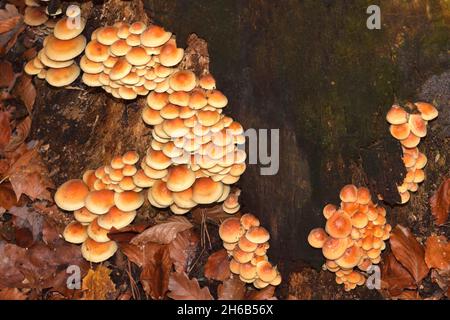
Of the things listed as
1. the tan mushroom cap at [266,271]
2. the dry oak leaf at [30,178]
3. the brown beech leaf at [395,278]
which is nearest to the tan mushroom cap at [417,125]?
the brown beech leaf at [395,278]

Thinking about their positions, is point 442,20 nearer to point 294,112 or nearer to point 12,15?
point 294,112

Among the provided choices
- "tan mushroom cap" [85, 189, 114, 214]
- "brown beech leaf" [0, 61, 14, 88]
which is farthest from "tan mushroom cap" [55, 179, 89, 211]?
"brown beech leaf" [0, 61, 14, 88]

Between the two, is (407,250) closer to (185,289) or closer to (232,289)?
(232,289)

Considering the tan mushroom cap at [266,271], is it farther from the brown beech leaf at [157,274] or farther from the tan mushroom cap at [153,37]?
the tan mushroom cap at [153,37]

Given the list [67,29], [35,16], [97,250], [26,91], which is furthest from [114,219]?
[35,16]

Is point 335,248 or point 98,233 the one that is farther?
point 98,233

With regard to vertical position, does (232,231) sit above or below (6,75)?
below

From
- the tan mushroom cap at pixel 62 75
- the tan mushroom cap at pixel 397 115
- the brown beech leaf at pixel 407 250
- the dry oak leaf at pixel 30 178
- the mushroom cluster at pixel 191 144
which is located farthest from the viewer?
the dry oak leaf at pixel 30 178
